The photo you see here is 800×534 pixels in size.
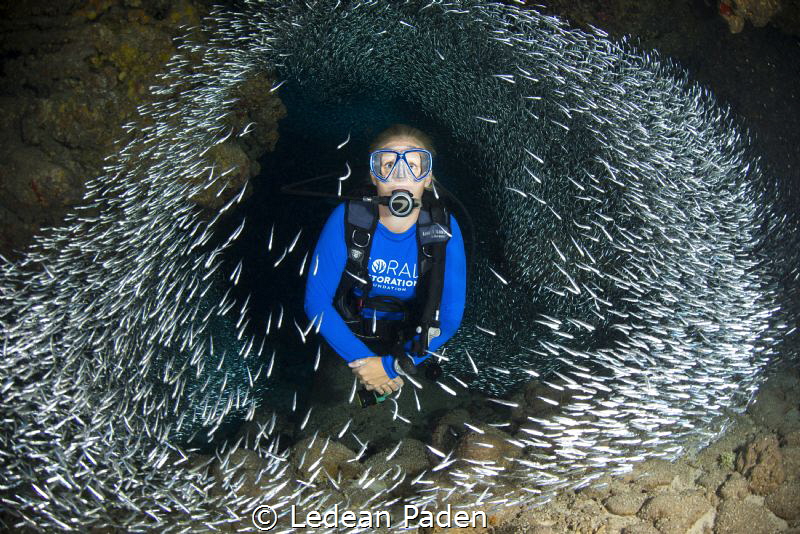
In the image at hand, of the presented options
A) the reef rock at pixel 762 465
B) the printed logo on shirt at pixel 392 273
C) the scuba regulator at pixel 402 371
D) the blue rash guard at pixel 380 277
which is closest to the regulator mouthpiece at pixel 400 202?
the blue rash guard at pixel 380 277

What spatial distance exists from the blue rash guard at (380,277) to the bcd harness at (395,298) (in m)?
0.08

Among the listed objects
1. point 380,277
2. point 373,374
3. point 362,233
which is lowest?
point 373,374

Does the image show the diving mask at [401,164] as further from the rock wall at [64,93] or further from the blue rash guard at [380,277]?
the rock wall at [64,93]

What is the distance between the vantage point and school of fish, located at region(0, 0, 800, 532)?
2.72 m

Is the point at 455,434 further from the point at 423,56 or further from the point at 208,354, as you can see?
the point at 423,56

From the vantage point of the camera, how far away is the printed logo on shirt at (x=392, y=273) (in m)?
3.50

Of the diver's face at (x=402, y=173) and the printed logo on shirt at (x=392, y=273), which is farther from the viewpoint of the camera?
the printed logo on shirt at (x=392, y=273)

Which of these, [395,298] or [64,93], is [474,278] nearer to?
[395,298]

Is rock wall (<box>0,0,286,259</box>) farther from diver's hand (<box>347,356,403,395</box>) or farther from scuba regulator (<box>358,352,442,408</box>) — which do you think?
scuba regulator (<box>358,352,442,408</box>)

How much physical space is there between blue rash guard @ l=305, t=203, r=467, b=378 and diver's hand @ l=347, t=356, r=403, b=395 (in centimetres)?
5

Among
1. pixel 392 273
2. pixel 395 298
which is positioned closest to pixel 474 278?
pixel 395 298

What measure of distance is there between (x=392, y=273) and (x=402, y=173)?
825 millimetres

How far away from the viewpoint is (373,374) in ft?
10.6

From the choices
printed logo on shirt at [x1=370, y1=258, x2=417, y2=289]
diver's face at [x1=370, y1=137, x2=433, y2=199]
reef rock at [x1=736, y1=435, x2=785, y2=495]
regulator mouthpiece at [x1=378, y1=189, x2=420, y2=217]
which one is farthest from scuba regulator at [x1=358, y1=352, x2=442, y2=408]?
reef rock at [x1=736, y1=435, x2=785, y2=495]
